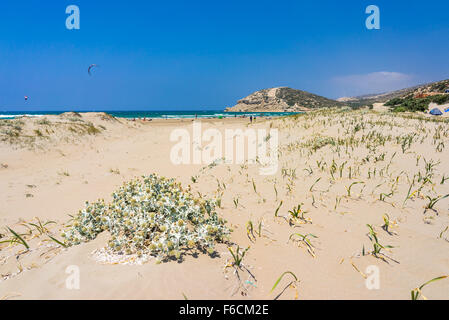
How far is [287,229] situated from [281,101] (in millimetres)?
103044

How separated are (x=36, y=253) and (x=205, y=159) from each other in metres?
5.73

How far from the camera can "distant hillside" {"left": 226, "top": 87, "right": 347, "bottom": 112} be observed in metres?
95.2

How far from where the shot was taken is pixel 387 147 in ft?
19.7

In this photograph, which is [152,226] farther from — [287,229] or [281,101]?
[281,101]

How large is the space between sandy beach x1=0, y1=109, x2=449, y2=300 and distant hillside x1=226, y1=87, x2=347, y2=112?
93.6 meters

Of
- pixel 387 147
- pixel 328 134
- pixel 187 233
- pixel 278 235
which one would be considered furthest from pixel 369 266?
pixel 328 134

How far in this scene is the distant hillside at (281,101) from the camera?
95250mm

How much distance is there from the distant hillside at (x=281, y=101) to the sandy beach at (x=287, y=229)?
307ft

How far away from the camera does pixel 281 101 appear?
99.1 metres

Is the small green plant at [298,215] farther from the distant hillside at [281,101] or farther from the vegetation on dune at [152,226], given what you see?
the distant hillside at [281,101]

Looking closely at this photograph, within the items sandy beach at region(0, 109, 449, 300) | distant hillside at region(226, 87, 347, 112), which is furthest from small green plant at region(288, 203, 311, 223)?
distant hillside at region(226, 87, 347, 112)

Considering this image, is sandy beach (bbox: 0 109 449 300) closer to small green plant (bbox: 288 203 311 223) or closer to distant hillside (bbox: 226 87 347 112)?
small green plant (bbox: 288 203 311 223)
